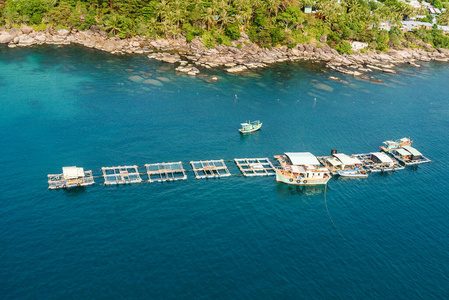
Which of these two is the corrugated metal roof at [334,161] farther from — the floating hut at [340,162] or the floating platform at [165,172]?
the floating platform at [165,172]

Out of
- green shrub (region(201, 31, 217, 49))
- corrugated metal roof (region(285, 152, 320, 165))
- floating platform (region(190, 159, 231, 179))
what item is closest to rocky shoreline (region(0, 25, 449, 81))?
green shrub (region(201, 31, 217, 49))

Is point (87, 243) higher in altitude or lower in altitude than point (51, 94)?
lower

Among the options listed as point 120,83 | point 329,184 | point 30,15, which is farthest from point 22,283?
point 30,15

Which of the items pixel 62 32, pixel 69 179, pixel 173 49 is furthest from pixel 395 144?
pixel 62 32

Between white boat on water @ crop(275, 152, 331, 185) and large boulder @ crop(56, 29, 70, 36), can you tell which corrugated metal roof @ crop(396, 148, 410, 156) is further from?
large boulder @ crop(56, 29, 70, 36)

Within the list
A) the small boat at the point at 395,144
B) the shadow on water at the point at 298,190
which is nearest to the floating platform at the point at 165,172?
the shadow on water at the point at 298,190

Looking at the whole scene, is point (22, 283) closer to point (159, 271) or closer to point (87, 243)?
point (87, 243)
